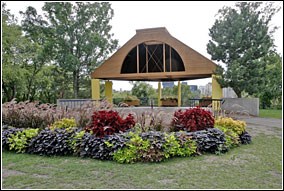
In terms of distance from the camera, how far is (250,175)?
12.0ft

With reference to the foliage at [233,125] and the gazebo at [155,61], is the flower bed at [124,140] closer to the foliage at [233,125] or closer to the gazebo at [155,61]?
the foliage at [233,125]

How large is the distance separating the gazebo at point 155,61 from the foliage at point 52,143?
9132 millimetres

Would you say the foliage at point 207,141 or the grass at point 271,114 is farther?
the grass at point 271,114

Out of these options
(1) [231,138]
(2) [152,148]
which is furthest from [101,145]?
(1) [231,138]

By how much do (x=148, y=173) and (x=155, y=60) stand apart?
1199 centimetres

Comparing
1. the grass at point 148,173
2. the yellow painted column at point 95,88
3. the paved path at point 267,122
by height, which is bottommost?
the grass at point 148,173

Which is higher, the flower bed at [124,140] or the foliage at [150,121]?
the foliage at [150,121]

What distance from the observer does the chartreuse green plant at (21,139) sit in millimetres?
5188

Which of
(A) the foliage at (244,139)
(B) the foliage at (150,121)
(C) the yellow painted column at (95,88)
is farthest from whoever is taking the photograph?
(C) the yellow painted column at (95,88)

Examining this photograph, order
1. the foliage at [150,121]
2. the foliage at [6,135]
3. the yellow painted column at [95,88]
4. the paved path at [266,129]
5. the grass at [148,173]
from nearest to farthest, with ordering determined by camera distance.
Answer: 1. the grass at [148,173]
2. the foliage at [6,135]
3. the foliage at [150,121]
4. the paved path at [266,129]
5. the yellow painted column at [95,88]

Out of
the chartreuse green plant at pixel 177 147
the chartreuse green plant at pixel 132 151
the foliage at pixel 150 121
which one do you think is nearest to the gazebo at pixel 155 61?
the foliage at pixel 150 121

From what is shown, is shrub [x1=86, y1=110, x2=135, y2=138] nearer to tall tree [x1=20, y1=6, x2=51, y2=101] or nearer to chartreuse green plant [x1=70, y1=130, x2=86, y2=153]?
chartreuse green plant [x1=70, y1=130, x2=86, y2=153]

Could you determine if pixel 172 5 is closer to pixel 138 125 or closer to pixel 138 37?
pixel 138 125

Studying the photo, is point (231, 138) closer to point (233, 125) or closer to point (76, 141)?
point (233, 125)
